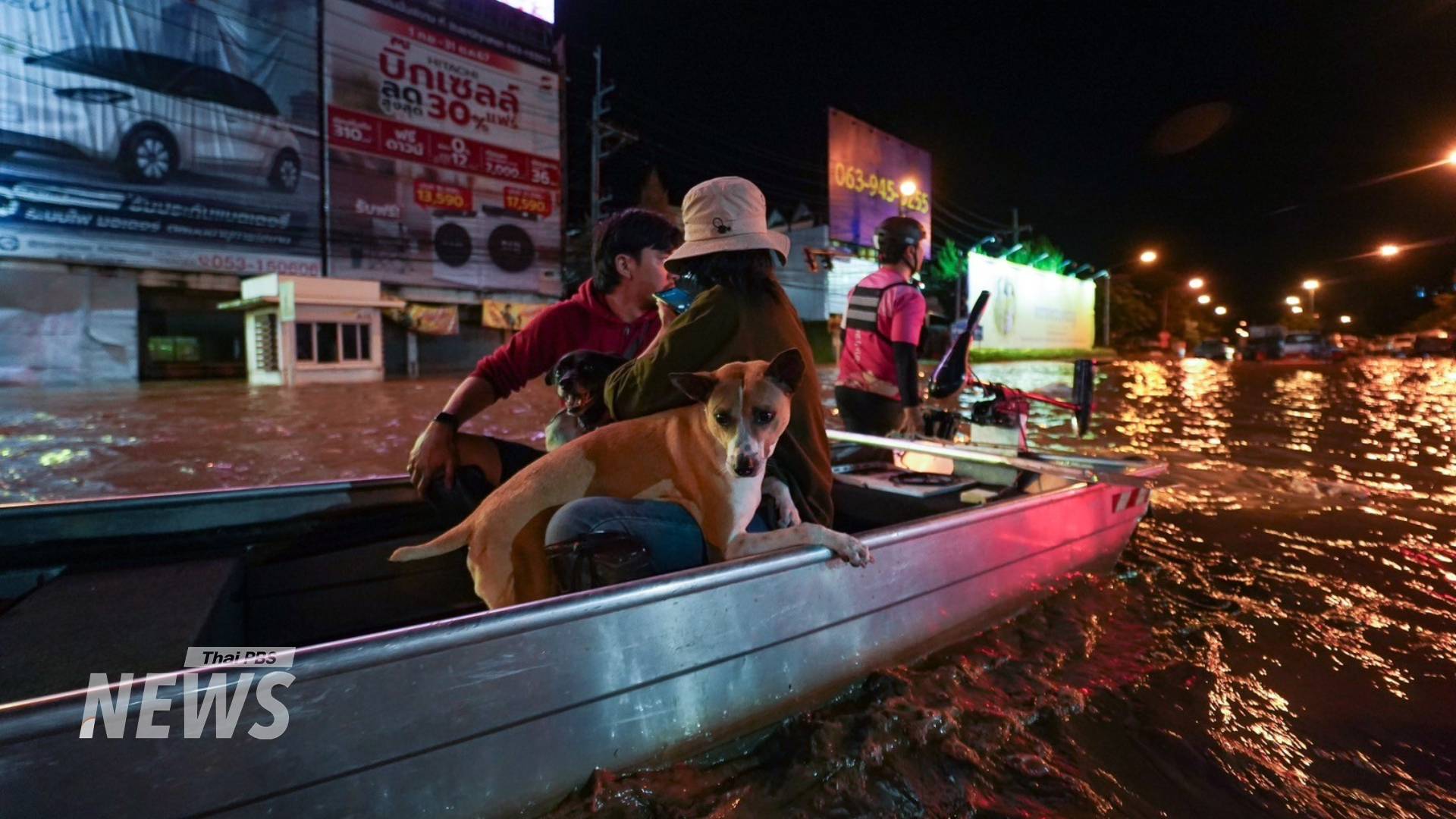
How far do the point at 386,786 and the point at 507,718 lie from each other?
0.25m

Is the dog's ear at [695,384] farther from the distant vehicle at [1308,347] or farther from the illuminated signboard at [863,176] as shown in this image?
the distant vehicle at [1308,347]

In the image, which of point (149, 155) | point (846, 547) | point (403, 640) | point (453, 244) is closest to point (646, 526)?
point (846, 547)

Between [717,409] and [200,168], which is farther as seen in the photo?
[200,168]

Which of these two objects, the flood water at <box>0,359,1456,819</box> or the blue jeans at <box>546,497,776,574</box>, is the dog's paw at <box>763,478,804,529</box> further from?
the flood water at <box>0,359,1456,819</box>

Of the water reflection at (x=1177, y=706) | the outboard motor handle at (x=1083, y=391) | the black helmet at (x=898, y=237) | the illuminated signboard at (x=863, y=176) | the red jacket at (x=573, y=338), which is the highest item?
the illuminated signboard at (x=863, y=176)

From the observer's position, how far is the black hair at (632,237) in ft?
9.32

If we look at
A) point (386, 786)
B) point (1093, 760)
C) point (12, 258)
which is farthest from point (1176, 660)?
point (12, 258)

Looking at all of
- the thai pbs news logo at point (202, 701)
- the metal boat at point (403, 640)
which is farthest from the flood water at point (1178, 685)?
the thai pbs news logo at point (202, 701)

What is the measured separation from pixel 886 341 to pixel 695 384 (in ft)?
8.73

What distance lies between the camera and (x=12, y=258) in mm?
16078

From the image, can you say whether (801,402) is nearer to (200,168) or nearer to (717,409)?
(717,409)

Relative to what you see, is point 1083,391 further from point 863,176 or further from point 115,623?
point 863,176

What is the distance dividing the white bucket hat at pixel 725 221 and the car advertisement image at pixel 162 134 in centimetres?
2115

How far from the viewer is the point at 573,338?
3131mm
